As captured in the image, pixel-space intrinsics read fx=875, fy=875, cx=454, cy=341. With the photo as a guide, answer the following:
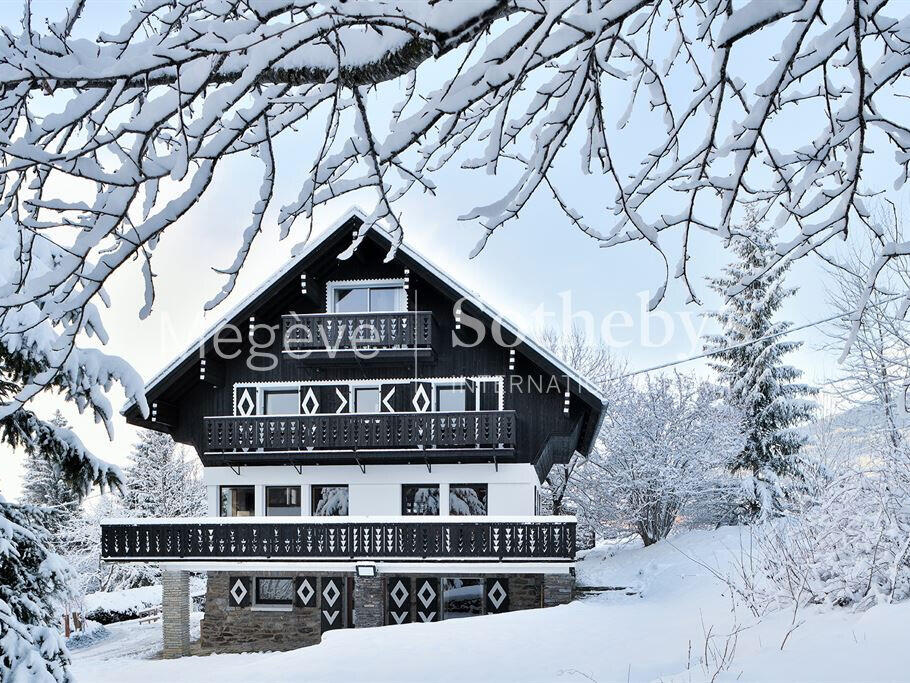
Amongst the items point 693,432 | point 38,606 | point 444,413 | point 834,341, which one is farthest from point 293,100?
point 693,432

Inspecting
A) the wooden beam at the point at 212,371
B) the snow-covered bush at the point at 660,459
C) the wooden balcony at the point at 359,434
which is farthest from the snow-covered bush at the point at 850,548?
the snow-covered bush at the point at 660,459

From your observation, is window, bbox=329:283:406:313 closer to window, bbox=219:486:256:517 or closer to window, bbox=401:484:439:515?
window, bbox=401:484:439:515

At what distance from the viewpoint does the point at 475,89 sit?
12.1ft

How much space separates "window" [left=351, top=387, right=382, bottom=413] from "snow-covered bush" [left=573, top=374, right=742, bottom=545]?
39.8 feet

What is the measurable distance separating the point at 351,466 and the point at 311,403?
6.22 feet

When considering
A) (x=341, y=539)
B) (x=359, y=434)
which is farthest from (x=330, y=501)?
(x=359, y=434)

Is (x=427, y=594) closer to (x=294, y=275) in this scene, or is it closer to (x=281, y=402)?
(x=281, y=402)

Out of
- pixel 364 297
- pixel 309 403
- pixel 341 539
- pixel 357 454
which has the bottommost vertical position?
pixel 341 539

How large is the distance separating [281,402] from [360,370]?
2259 mm

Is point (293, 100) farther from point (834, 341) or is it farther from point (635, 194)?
point (834, 341)

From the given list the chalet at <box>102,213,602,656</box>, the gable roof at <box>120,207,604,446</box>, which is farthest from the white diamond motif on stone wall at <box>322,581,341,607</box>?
the gable roof at <box>120,207,604,446</box>

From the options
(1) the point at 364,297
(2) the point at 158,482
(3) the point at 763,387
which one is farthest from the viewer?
(2) the point at 158,482

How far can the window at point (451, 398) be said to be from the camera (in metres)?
21.4

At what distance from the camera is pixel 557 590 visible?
19.2 m
